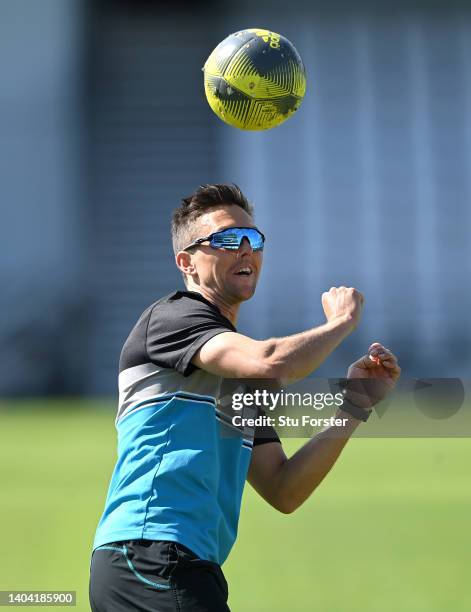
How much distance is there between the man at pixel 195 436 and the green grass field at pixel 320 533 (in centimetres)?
289

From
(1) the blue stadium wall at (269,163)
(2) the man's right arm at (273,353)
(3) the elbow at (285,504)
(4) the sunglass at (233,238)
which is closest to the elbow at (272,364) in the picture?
(2) the man's right arm at (273,353)

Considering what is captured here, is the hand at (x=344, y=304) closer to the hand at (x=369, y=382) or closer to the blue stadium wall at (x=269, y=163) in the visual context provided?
the hand at (x=369, y=382)

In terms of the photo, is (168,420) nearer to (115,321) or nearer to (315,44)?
(115,321)

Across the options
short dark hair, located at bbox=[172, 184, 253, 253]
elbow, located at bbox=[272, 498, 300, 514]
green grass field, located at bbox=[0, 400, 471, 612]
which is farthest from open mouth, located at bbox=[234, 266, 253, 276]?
green grass field, located at bbox=[0, 400, 471, 612]

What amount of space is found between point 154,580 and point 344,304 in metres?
1.02

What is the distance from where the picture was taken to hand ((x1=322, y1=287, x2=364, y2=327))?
3.50 meters

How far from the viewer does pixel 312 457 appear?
3938mm

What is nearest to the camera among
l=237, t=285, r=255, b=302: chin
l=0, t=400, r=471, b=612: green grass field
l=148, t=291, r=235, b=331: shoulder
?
l=148, t=291, r=235, b=331: shoulder

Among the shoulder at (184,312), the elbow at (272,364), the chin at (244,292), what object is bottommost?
the elbow at (272,364)

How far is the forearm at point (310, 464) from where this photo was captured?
12.9ft

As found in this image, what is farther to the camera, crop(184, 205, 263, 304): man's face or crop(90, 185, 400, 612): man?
crop(184, 205, 263, 304): man's face

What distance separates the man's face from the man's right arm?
0.47 metres

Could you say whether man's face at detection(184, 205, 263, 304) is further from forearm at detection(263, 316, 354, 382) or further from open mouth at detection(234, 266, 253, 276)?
forearm at detection(263, 316, 354, 382)

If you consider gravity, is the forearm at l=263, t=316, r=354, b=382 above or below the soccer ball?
below
